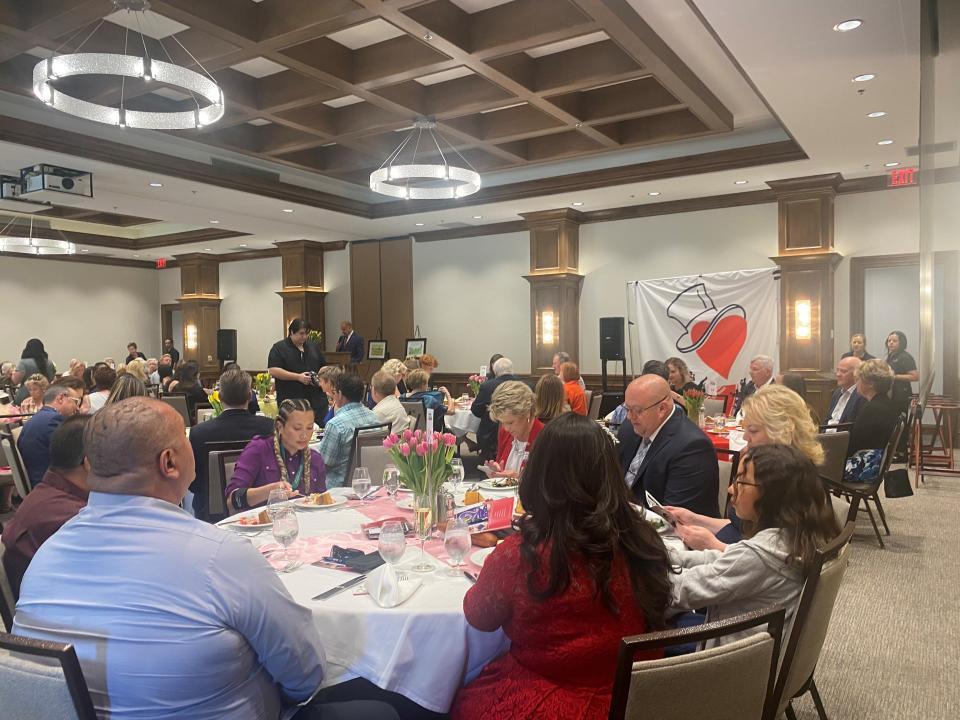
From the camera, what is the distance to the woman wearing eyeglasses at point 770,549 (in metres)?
1.81

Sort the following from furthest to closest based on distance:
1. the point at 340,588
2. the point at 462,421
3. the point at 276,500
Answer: the point at 462,421 < the point at 276,500 < the point at 340,588

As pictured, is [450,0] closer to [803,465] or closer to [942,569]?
[803,465]

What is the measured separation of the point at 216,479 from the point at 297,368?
12.1 feet

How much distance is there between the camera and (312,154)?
8.40 metres

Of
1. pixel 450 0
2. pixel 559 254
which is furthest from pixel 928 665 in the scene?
pixel 559 254

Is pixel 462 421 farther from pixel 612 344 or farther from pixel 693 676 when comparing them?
pixel 693 676

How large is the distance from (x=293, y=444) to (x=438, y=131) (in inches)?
193

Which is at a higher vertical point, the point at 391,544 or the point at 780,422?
the point at 780,422

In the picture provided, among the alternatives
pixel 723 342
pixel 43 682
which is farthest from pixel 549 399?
pixel 723 342

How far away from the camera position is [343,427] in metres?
4.03

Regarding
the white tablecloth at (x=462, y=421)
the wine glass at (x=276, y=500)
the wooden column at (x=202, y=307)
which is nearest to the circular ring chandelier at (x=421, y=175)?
the white tablecloth at (x=462, y=421)

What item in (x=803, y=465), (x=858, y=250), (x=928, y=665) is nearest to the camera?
(x=803, y=465)

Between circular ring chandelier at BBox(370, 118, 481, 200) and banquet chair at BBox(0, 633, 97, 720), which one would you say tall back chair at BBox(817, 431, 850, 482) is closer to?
circular ring chandelier at BBox(370, 118, 481, 200)

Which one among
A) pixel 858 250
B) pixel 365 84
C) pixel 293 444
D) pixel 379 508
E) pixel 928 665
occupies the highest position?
pixel 365 84
